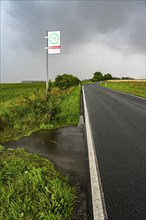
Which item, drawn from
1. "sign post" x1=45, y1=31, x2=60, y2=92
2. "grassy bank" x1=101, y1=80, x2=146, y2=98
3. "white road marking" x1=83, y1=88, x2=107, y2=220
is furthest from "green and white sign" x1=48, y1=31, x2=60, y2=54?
"grassy bank" x1=101, y1=80, x2=146, y2=98

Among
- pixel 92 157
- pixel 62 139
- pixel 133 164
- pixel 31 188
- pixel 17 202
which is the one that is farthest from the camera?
pixel 62 139

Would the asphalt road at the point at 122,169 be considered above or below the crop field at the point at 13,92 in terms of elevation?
below

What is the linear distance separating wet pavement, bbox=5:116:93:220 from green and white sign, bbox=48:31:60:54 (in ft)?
13.8

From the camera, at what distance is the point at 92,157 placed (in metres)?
5.50

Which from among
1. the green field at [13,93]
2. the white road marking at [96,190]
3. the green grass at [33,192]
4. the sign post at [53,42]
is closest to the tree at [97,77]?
the green field at [13,93]

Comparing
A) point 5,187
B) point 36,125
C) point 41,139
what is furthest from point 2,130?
point 5,187

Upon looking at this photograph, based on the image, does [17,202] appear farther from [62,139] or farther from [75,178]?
[62,139]

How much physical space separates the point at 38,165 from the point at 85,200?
1.65m

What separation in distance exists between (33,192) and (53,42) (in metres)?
8.79

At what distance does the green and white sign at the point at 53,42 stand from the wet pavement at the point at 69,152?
4215mm

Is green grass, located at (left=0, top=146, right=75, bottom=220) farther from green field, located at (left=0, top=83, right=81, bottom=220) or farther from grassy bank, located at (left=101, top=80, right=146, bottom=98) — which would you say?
grassy bank, located at (left=101, top=80, right=146, bottom=98)

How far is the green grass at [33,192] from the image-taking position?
125 inches

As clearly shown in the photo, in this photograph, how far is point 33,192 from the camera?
367 cm

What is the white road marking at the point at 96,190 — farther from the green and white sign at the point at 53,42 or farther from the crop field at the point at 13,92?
the crop field at the point at 13,92
